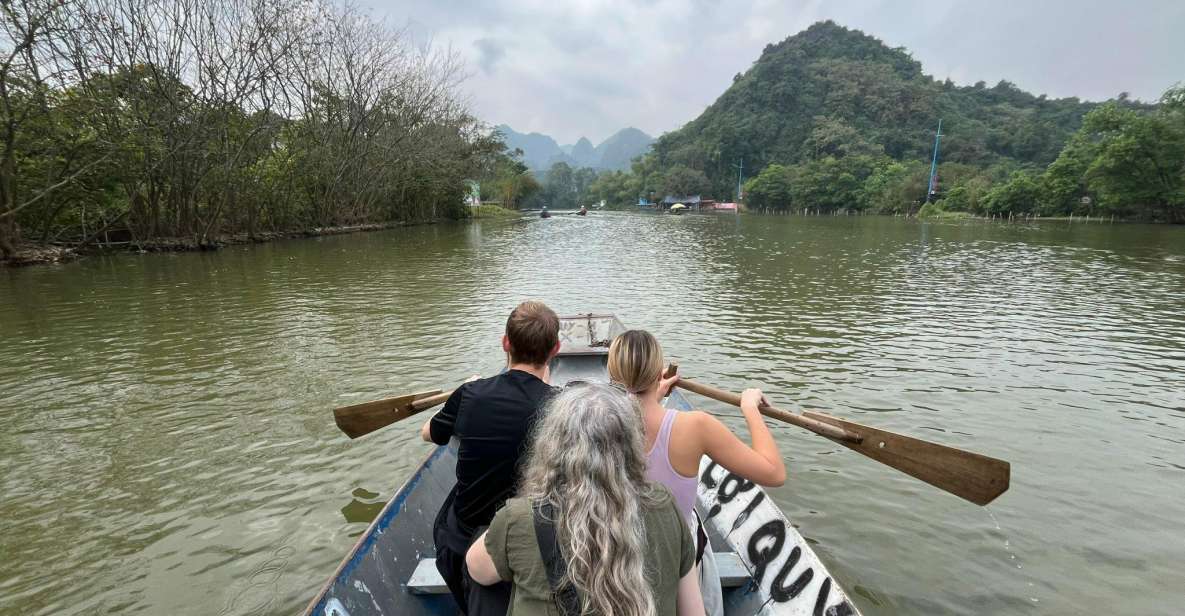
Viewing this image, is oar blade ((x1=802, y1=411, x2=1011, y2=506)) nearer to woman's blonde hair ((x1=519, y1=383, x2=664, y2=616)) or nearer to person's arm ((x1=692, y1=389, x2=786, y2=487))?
person's arm ((x1=692, y1=389, x2=786, y2=487))

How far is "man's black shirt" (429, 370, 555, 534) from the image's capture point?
7.27ft

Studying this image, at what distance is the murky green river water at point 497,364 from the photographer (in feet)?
12.5

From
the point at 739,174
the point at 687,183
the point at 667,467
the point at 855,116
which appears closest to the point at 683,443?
the point at 667,467

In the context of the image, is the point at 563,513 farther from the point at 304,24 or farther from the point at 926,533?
the point at 304,24

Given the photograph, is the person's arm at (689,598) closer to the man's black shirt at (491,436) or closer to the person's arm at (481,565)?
the person's arm at (481,565)

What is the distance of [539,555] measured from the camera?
4.81 ft

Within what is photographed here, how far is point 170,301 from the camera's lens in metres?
12.5

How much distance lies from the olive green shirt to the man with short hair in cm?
69

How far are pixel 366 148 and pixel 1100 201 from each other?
184 ft

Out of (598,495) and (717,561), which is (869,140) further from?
(598,495)

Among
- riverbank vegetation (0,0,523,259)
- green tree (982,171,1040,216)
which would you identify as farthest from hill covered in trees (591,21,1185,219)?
riverbank vegetation (0,0,523,259)

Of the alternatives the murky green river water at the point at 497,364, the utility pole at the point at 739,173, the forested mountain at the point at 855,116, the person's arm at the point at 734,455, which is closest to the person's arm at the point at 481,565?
the person's arm at the point at 734,455

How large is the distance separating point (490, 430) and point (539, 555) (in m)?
0.82

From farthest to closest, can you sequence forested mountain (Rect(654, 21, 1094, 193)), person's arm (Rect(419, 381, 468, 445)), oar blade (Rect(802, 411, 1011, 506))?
1. forested mountain (Rect(654, 21, 1094, 193))
2. oar blade (Rect(802, 411, 1011, 506))
3. person's arm (Rect(419, 381, 468, 445))
